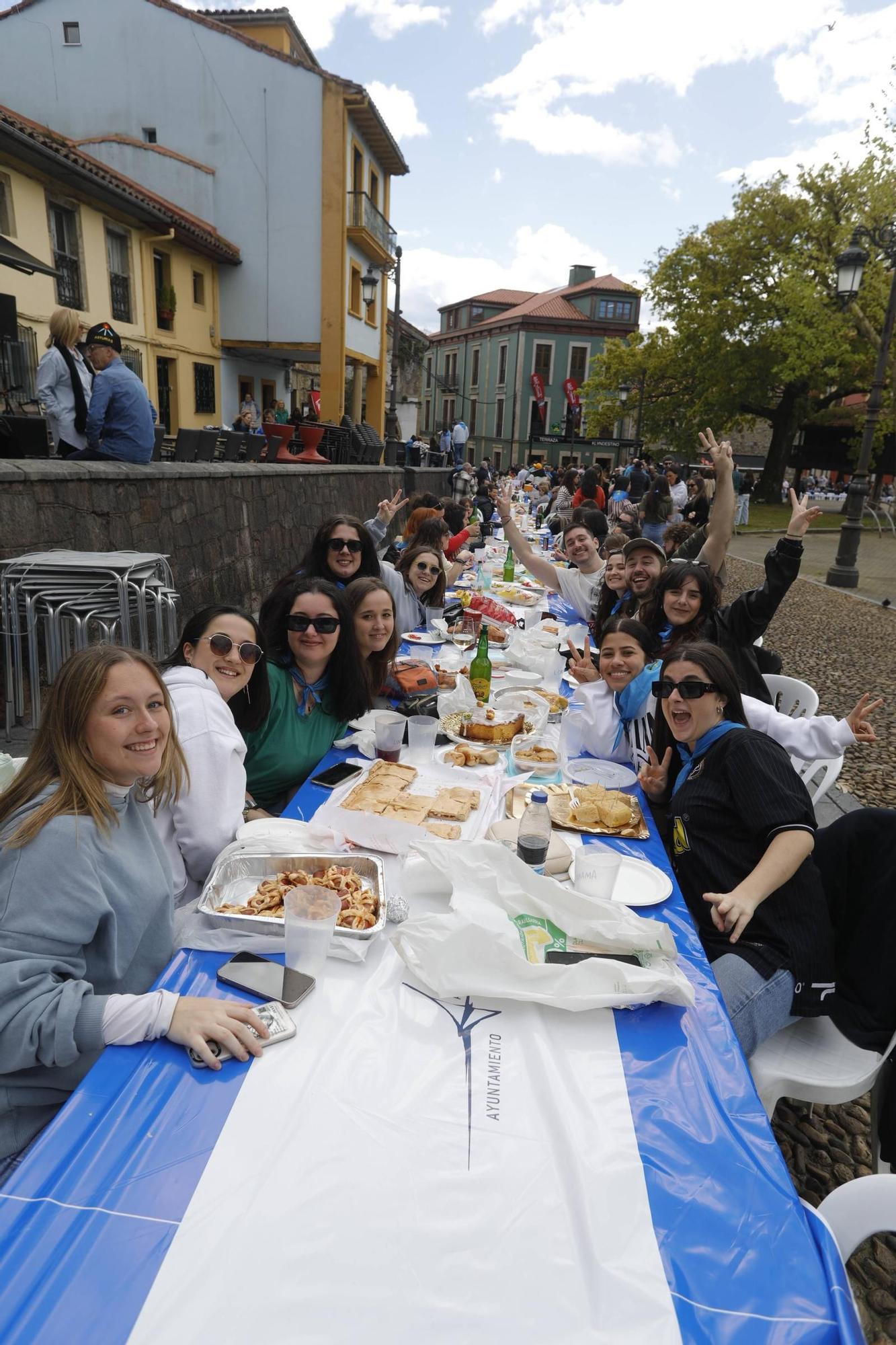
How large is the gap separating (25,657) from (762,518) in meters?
24.9

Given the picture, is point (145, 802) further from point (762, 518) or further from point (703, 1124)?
point (762, 518)

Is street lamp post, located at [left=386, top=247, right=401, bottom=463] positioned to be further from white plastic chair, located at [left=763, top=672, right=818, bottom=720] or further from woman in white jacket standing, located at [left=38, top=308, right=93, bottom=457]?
white plastic chair, located at [left=763, top=672, right=818, bottom=720]

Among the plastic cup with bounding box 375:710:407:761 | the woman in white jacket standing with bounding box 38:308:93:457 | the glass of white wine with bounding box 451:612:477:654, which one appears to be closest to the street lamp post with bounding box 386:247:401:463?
the woman in white jacket standing with bounding box 38:308:93:457

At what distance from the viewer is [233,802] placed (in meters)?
2.20

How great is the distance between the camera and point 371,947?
69.1 inches

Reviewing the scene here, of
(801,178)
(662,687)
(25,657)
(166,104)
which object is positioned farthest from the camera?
(801,178)

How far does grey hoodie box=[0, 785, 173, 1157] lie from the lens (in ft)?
4.60

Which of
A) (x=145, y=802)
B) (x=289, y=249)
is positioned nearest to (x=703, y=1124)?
(x=145, y=802)

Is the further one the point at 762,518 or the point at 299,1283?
the point at 762,518

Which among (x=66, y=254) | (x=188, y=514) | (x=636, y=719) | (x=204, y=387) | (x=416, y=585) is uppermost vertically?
(x=66, y=254)

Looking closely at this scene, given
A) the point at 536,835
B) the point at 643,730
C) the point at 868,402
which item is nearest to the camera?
the point at 536,835

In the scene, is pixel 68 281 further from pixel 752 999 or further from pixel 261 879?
pixel 752 999

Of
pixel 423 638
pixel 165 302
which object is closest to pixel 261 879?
pixel 423 638

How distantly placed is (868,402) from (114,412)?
40.6 ft
